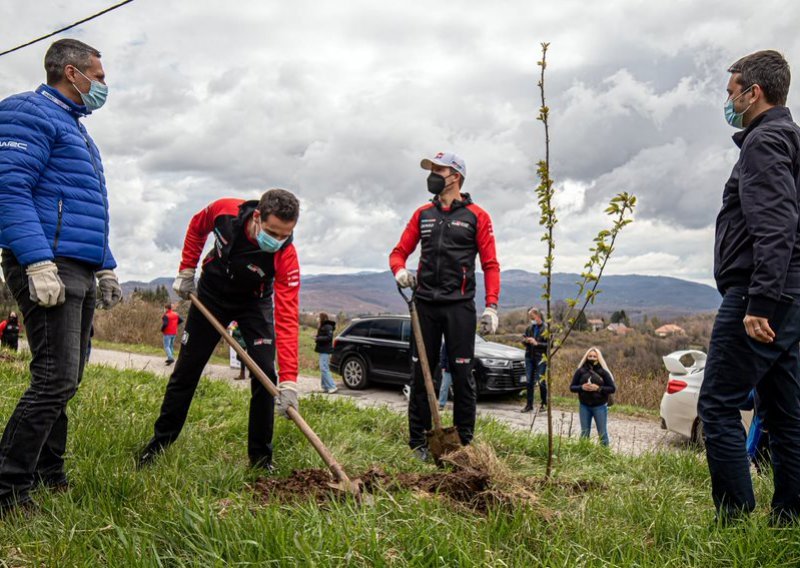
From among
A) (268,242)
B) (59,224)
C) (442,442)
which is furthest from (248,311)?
(442,442)

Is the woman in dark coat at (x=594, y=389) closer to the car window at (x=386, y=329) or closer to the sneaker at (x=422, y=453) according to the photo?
the sneaker at (x=422, y=453)

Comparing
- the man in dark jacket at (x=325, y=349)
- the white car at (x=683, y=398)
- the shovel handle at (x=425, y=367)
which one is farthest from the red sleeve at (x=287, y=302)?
the man in dark jacket at (x=325, y=349)

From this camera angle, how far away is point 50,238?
9.62 ft

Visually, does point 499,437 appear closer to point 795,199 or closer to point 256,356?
point 256,356

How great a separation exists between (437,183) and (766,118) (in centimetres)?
244

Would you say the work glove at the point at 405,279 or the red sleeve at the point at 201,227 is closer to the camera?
the red sleeve at the point at 201,227

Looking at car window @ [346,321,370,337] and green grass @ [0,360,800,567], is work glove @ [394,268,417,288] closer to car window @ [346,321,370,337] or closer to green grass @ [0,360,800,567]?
green grass @ [0,360,800,567]

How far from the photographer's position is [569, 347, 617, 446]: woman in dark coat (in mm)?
7359

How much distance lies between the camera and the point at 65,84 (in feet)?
10.4

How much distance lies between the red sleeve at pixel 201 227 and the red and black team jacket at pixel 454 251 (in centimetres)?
150

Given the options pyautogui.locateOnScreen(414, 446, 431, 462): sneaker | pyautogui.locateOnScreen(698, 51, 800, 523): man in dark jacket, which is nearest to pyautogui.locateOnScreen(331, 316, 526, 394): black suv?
pyautogui.locateOnScreen(414, 446, 431, 462): sneaker

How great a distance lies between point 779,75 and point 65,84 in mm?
3587

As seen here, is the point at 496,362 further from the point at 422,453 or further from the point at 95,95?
the point at 95,95

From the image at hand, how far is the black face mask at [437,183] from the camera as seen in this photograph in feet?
16.0
